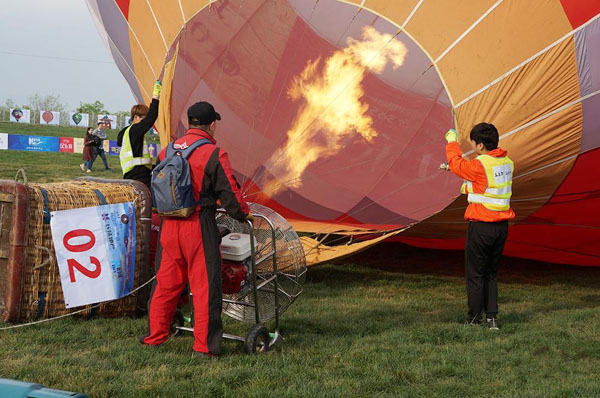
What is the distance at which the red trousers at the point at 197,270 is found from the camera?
350 centimetres

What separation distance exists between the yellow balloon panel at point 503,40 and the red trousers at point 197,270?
2185 millimetres

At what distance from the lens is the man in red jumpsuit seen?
3.48 m

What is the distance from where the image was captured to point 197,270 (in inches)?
138

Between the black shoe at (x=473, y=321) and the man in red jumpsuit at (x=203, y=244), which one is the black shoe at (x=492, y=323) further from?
the man in red jumpsuit at (x=203, y=244)

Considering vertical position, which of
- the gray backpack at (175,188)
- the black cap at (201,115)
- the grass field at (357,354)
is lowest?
the grass field at (357,354)

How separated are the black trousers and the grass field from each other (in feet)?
0.54

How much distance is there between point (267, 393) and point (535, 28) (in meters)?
3.00

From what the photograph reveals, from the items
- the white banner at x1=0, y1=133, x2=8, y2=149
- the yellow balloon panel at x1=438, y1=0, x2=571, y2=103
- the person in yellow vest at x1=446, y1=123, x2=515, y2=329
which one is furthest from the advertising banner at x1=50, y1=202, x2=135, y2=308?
the white banner at x1=0, y1=133, x2=8, y2=149

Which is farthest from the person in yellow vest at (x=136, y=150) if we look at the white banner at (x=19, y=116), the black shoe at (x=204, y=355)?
the white banner at (x=19, y=116)

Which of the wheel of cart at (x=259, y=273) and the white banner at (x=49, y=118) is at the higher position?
the white banner at (x=49, y=118)

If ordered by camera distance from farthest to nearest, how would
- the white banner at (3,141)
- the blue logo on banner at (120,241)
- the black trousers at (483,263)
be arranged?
the white banner at (3,141) → the black trousers at (483,263) → the blue logo on banner at (120,241)

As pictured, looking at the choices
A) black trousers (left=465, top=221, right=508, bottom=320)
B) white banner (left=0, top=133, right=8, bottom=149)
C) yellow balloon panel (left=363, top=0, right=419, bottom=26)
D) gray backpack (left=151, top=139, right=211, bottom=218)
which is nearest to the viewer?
gray backpack (left=151, top=139, right=211, bottom=218)

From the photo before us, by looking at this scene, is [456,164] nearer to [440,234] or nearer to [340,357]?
[340,357]

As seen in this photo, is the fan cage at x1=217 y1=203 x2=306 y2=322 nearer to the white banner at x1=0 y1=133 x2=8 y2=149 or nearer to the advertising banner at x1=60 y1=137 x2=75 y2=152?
the white banner at x1=0 y1=133 x2=8 y2=149
